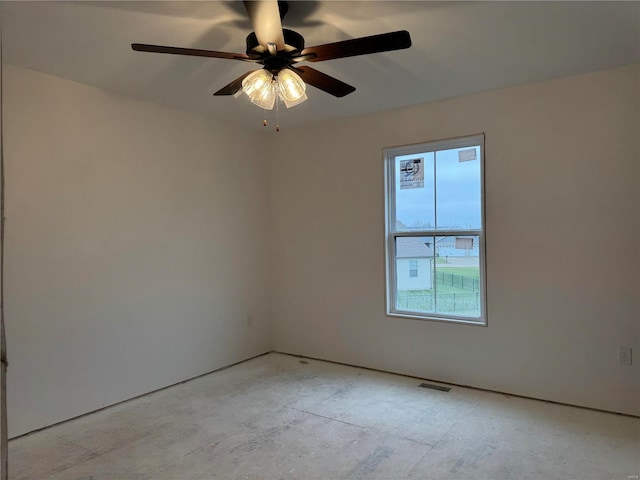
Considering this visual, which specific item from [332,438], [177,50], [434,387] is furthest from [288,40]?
[434,387]

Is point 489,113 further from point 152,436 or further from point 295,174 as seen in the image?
point 152,436

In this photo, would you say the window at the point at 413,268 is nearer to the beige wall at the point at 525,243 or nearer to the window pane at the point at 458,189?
the beige wall at the point at 525,243

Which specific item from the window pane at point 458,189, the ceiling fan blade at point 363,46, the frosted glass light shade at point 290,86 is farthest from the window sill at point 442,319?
the ceiling fan blade at point 363,46

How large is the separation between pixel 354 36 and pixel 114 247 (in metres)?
2.33

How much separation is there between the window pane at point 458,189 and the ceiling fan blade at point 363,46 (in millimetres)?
1904

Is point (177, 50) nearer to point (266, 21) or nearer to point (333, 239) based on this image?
point (266, 21)

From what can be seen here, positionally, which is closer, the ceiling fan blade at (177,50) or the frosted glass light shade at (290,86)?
the ceiling fan blade at (177,50)

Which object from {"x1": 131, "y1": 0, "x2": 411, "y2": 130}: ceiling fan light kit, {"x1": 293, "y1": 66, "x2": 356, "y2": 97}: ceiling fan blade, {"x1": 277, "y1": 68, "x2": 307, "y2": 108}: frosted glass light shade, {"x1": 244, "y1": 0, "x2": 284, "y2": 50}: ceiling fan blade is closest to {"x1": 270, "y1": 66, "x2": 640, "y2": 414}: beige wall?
{"x1": 293, "y1": 66, "x2": 356, "y2": 97}: ceiling fan blade

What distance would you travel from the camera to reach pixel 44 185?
2969 millimetres

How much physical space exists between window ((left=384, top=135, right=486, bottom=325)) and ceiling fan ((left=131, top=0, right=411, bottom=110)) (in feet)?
5.21

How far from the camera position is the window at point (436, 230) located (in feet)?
11.9

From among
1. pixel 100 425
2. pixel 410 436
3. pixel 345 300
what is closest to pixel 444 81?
pixel 345 300

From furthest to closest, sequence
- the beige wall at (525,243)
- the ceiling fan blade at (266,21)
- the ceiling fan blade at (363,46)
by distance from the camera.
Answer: the beige wall at (525,243)
the ceiling fan blade at (363,46)
the ceiling fan blade at (266,21)

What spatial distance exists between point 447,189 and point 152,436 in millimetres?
2923
